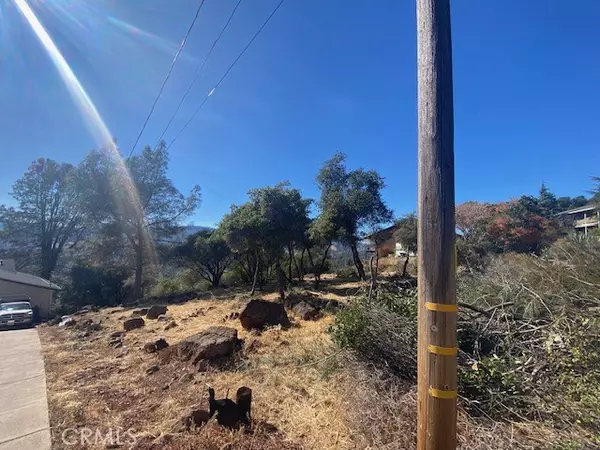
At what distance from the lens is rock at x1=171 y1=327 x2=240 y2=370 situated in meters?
5.77

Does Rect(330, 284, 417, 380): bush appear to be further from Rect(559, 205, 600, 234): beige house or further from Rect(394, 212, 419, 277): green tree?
Rect(394, 212, 419, 277): green tree

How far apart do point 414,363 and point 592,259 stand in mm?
2683

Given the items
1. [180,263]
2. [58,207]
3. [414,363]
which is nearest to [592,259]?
[414,363]

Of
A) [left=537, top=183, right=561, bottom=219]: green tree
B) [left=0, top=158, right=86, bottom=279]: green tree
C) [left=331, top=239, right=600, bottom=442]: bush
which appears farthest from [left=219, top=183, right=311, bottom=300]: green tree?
[left=537, top=183, right=561, bottom=219]: green tree

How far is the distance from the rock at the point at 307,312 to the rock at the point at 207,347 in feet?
→ 9.49

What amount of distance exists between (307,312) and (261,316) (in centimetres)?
147

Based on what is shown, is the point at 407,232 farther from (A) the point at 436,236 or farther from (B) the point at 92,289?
(B) the point at 92,289

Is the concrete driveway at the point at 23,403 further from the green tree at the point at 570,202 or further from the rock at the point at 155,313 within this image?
the green tree at the point at 570,202

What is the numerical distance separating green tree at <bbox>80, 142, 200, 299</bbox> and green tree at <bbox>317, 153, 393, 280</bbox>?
1416 centimetres

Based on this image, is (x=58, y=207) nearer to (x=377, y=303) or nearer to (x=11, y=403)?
(x=11, y=403)

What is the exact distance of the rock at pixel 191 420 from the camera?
3.49 metres

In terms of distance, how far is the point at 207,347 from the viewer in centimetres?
586

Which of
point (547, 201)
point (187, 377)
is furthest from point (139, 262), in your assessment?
point (547, 201)

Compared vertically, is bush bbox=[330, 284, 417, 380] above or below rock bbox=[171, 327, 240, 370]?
above
